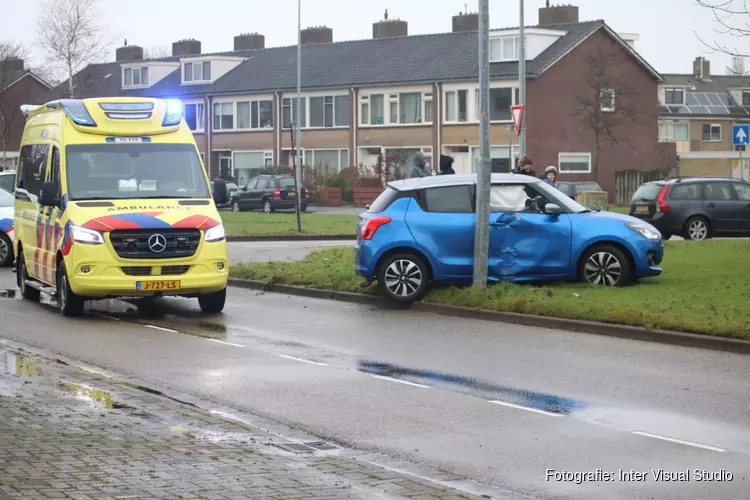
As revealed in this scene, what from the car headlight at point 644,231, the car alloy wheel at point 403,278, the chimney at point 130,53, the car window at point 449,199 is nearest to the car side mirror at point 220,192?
the car alloy wheel at point 403,278

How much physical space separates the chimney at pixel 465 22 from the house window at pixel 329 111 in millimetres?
8566

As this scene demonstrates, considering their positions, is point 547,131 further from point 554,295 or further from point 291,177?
point 554,295

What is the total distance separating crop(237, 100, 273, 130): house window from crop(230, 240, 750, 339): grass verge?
171 ft

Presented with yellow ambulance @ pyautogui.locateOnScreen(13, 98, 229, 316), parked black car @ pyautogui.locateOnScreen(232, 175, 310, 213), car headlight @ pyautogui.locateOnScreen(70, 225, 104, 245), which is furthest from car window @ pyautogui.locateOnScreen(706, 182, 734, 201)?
parked black car @ pyautogui.locateOnScreen(232, 175, 310, 213)

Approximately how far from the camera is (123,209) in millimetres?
16234

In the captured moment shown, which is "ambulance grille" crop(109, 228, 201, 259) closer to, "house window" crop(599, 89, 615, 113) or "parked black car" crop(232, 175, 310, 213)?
"parked black car" crop(232, 175, 310, 213)

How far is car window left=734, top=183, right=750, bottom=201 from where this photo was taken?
99.1ft

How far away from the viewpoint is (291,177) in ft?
189

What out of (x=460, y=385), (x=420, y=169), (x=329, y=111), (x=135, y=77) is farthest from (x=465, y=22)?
(x=460, y=385)

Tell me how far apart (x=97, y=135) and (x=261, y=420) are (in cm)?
880

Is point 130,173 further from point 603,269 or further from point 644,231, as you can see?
point 644,231

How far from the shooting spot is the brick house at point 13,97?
75.8 meters

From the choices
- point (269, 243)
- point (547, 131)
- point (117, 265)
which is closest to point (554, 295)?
point (117, 265)

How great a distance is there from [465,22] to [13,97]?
33.0 m
